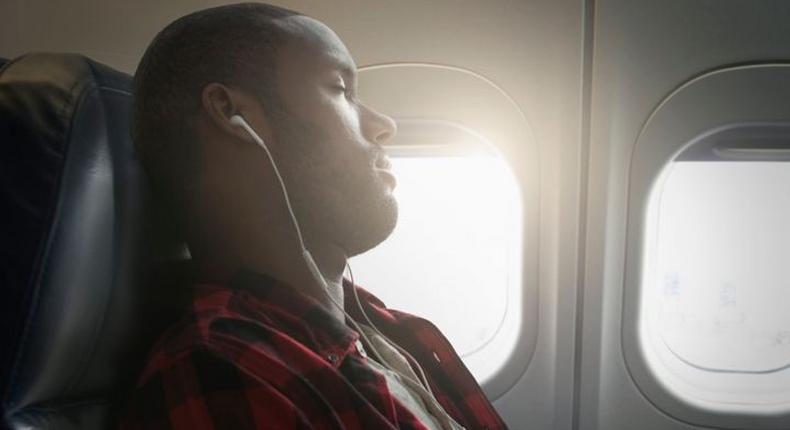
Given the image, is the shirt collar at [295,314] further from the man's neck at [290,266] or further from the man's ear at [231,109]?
the man's ear at [231,109]

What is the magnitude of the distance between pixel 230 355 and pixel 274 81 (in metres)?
0.44

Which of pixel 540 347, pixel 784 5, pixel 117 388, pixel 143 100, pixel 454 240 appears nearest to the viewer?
pixel 117 388

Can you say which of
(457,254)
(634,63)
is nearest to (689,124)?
(634,63)

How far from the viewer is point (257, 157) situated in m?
1.02

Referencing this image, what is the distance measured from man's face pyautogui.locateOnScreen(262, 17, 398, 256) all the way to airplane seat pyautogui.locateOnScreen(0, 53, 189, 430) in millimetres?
233

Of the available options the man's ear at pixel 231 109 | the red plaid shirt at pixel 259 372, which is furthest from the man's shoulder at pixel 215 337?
the man's ear at pixel 231 109

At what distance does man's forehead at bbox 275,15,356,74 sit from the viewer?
107 cm

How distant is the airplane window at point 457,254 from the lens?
1.74 meters

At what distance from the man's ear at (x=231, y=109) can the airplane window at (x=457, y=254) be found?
29.4 inches

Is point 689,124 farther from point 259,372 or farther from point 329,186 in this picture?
point 259,372

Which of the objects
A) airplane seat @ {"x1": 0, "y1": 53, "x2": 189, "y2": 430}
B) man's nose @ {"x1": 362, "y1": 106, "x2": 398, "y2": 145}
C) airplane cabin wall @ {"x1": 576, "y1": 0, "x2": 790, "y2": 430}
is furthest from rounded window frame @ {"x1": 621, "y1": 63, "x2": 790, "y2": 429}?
airplane seat @ {"x1": 0, "y1": 53, "x2": 189, "y2": 430}

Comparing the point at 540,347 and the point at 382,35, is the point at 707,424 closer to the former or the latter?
the point at 540,347

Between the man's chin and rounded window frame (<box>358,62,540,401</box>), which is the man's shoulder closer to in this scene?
the man's chin

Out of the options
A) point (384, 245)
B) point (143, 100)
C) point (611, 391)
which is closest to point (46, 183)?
point (143, 100)
